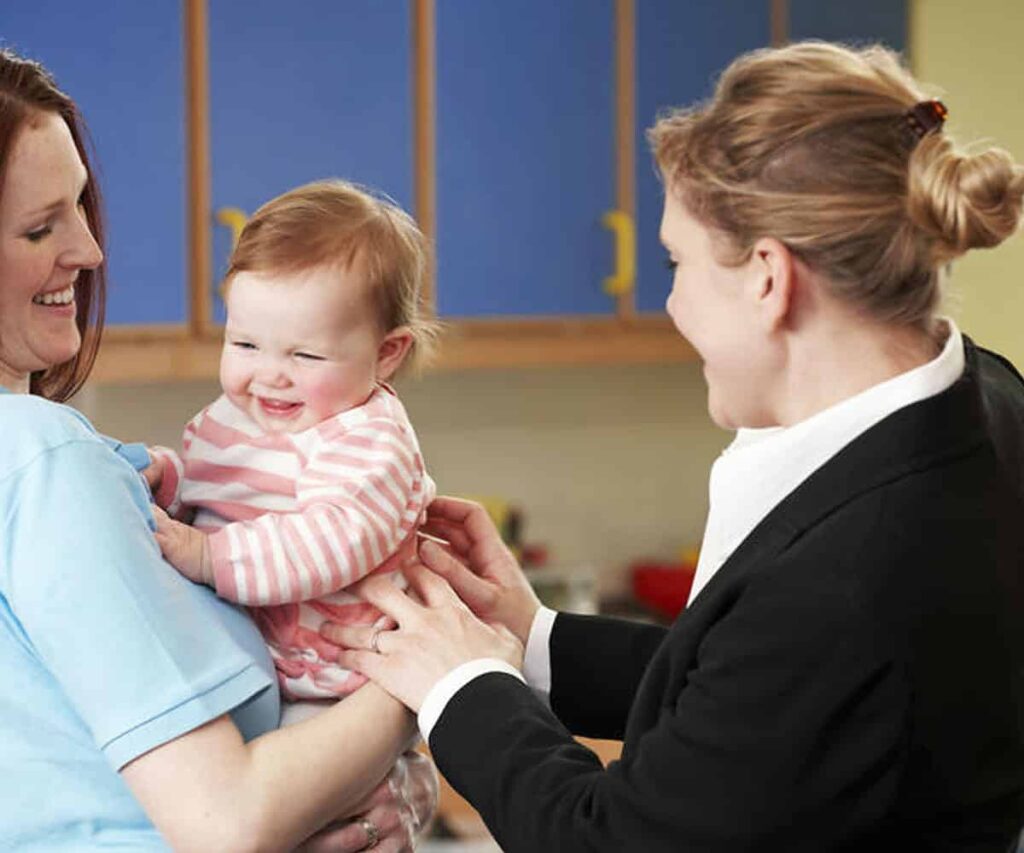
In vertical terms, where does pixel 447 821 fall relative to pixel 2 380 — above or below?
below

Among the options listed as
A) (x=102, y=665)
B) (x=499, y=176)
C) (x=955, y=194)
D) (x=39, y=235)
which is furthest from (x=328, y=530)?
(x=499, y=176)

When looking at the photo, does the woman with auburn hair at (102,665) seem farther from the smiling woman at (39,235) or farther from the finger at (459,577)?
the finger at (459,577)

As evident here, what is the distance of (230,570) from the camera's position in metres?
1.47

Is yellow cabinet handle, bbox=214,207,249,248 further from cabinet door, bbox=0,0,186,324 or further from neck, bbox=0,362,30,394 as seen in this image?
neck, bbox=0,362,30,394

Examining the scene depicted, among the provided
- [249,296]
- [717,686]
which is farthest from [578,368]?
[717,686]

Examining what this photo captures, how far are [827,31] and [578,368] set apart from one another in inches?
35.5

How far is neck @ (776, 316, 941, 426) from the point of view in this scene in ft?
4.42

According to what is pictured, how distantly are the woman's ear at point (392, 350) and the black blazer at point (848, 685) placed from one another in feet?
1.34

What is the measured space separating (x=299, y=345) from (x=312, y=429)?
0.26 ft

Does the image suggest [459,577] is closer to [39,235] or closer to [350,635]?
[350,635]

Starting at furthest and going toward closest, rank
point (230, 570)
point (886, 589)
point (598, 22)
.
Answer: point (598, 22)
point (230, 570)
point (886, 589)

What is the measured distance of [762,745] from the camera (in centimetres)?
126

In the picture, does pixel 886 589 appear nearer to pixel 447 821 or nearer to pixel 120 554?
pixel 120 554

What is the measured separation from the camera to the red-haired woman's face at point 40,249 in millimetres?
1479
